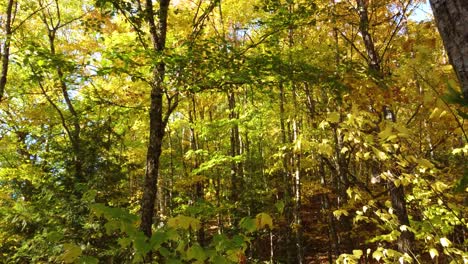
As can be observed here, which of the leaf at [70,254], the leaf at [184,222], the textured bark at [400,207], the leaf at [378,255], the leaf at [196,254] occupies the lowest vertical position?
the textured bark at [400,207]

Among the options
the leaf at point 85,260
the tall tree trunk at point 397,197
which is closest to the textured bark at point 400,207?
the tall tree trunk at point 397,197

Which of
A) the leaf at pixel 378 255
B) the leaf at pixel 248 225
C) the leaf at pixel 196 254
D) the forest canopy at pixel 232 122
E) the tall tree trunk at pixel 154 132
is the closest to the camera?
the leaf at pixel 196 254

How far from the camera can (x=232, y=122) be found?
1066cm

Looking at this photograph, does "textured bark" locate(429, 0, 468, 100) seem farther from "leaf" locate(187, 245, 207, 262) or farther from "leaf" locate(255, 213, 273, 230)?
"leaf" locate(187, 245, 207, 262)

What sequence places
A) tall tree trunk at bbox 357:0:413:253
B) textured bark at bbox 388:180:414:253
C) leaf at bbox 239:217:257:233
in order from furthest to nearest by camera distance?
textured bark at bbox 388:180:414:253, tall tree trunk at bbox 357:0:413:253, leaf at bbox 239:217:257:233

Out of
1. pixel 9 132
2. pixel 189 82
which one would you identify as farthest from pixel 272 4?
pixel 9 132

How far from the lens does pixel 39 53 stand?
4.88m

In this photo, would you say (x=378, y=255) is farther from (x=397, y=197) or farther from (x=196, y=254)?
(x=397, y=197)

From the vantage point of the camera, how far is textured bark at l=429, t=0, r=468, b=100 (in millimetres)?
955

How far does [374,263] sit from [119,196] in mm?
11694

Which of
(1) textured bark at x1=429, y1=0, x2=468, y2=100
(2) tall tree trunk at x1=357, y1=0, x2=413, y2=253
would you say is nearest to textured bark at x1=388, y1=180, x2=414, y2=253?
(2) tall tree trunk at x1=357, y1=0, x2=413, y2=253

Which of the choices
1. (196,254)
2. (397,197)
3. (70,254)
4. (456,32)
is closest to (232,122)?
(397,197)

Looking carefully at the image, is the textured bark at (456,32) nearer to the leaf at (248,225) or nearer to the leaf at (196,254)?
the leaf at (248,225)

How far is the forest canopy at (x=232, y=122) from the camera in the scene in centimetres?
277
